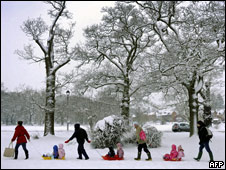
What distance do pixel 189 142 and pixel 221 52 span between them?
677 cm

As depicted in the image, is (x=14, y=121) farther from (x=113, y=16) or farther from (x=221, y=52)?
(x=221, y=52)

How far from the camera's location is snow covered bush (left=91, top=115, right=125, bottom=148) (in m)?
12.9

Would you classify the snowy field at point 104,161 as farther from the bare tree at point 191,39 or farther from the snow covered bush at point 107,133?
the bare tree at point 191,39

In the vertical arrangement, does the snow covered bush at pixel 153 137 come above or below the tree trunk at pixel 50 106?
below

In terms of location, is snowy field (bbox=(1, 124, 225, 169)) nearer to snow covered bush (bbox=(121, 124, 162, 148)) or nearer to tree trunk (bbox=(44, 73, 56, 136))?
snow covered bush (bbox=(121, 124, 162, 148))

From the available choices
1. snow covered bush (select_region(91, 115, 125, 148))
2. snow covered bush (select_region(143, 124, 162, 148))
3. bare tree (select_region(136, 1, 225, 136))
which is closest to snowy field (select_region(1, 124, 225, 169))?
snow covered bush (select_region(143, 124, 162, 148))

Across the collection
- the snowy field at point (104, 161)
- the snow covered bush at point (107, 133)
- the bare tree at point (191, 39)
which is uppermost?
the bare tree at point (191, 39)

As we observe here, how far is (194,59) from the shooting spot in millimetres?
15328

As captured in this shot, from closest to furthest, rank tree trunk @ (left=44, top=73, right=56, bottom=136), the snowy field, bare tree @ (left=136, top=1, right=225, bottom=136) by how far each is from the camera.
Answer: the snowy field → bare tree @ (left=136, top=1, right=225, bottom=136) → tree trunk @ (left=44, top=73, right=56, bottom=136)

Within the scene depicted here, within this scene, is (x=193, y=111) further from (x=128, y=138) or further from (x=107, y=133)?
(x=107, y=133)

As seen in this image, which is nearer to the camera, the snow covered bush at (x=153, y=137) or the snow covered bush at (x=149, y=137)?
the snow covered bush at (x=149, y=137)

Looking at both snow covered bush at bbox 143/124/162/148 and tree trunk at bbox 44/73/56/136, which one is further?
tree trunk at bbox 44/73/56/136

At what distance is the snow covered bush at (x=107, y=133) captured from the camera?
42.4 ft

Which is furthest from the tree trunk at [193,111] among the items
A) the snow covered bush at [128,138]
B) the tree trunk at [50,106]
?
the tree trunk at [50,106]
